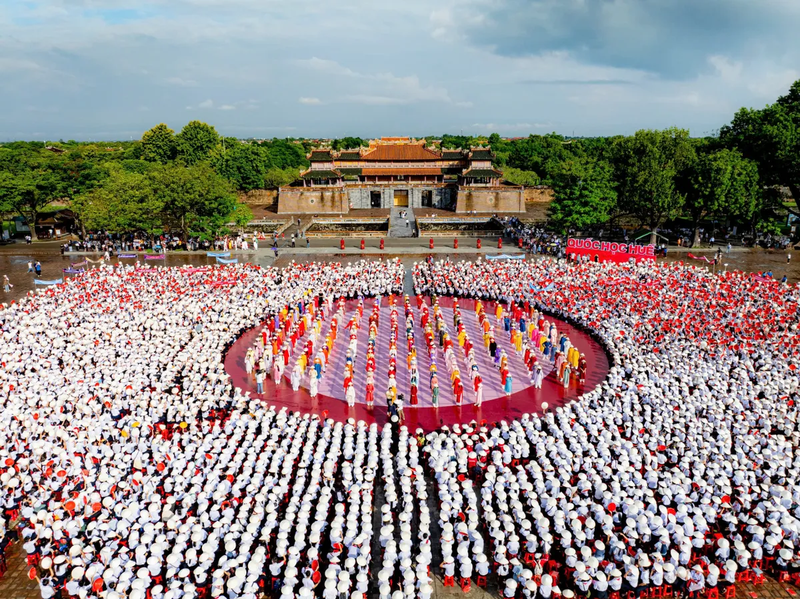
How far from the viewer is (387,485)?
1214cm

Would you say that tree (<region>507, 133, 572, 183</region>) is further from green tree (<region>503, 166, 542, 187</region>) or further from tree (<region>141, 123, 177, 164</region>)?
tree (<region>141, 123, 177, 164</region>)

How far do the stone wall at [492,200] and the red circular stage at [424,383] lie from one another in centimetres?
3657

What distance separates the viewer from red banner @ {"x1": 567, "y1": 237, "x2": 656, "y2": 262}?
1257 inches

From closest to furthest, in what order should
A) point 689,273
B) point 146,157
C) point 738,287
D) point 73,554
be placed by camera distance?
point 73,554 < point 738,287 < point 689,273 < point 146,157

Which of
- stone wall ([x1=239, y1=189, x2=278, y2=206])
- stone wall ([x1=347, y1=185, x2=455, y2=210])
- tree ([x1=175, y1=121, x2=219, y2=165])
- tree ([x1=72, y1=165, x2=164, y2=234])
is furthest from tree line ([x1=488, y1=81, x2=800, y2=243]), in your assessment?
tree ([x1=175, y1=121, x2=219, y2=165])

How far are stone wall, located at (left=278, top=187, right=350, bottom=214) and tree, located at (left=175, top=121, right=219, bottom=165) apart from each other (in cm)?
1787

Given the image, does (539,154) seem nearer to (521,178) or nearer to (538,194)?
(521,178)

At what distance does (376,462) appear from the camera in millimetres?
12812

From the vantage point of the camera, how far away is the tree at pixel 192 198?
132 feet

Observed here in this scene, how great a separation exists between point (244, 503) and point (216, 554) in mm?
1049

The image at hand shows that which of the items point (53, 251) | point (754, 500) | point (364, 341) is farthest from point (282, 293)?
point (53, 251)

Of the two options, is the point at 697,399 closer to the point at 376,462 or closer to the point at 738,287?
the point at 376,462

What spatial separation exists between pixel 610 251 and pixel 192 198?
98.0ft

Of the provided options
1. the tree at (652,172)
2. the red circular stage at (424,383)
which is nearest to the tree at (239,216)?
the red circular stage at (424,383)
